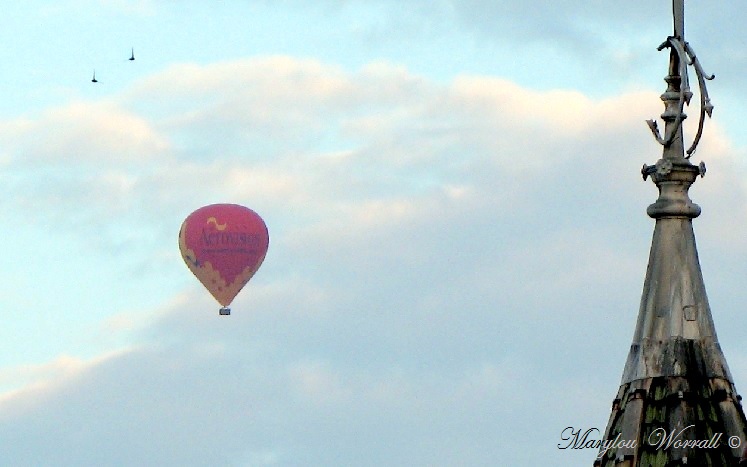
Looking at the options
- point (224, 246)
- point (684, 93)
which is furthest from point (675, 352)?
point (224, 246)

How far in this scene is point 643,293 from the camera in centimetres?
2086

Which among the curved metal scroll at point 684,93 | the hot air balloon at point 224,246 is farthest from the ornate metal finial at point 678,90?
the hot air balloon at point 224,246

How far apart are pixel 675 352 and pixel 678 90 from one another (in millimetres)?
2378

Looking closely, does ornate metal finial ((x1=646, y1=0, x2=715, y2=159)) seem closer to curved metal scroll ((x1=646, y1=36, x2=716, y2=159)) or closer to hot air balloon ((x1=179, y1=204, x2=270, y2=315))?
curved metal scroll ((x1=646, y1=36, x2=716, y2=159))

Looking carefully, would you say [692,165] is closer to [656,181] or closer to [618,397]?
[656,181]

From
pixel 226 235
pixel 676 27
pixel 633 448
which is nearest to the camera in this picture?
pixel 633 448

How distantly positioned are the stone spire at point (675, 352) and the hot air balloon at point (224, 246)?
120 metres

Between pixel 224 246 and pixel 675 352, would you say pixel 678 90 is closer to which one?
pixel 675 352

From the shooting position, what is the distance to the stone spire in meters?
20.0

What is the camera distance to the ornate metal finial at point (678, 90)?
20.8 meters

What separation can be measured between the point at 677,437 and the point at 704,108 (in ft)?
9.47

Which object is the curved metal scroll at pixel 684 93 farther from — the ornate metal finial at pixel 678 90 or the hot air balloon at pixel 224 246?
the hot air balloon at pixel 224 246

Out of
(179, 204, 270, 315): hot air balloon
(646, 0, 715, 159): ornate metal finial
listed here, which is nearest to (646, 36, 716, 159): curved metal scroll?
(646, 0, 715, 159): ornate metal finial

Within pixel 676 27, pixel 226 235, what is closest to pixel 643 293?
pixel 676 27
